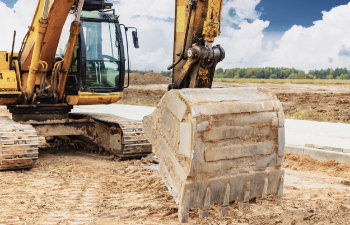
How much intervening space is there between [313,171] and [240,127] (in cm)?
372

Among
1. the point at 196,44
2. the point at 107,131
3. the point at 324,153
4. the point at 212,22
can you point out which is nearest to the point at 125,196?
the point at 196,44

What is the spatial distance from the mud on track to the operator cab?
4.89 feet

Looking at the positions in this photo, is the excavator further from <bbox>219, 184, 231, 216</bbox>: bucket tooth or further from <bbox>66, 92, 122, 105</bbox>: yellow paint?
<bbox>66, 92, 122, 105</bbox>: yellow paint

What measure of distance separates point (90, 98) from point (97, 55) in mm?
806

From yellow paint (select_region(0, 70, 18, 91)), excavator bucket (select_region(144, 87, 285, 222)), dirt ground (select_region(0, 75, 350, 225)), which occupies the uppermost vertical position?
yellow paint (select_region(0, 70, 18, 91))

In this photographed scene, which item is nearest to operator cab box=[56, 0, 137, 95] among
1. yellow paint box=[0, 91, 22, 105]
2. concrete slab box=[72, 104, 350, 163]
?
yellow paint box=[0, 91, 22, 105]

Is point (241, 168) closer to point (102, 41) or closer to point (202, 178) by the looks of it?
point (202, 178)

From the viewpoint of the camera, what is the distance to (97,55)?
8523 millimetres

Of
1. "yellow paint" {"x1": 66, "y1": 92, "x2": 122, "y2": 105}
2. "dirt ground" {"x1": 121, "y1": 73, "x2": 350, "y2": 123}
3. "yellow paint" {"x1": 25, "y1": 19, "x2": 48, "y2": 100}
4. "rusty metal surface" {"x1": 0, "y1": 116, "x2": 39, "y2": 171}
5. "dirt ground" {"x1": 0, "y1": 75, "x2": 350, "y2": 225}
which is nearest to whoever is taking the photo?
"dirt ground" {"x1": 0, "y1": 75, "x2": 350, "y2": 225}

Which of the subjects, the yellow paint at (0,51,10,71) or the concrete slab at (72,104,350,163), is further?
the yellow paint at (0,51,10,71)

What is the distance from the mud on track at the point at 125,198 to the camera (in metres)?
4.92

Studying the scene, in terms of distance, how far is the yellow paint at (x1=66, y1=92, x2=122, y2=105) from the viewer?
8.50 meters

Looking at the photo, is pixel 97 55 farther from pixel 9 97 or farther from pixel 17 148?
pixel 17 148

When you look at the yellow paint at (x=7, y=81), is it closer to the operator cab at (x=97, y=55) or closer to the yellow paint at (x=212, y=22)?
the operator cab at (x=97, y=55)
